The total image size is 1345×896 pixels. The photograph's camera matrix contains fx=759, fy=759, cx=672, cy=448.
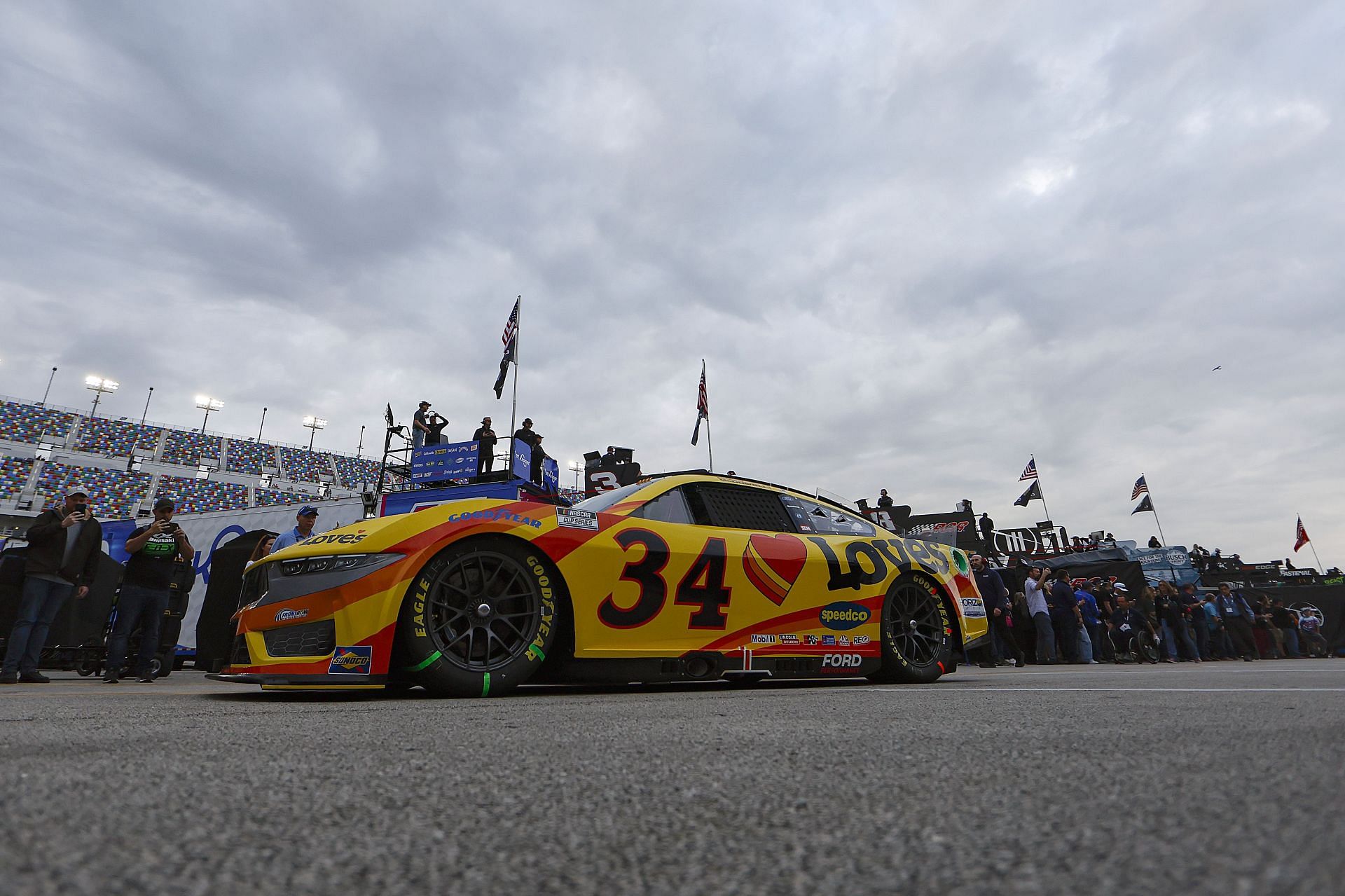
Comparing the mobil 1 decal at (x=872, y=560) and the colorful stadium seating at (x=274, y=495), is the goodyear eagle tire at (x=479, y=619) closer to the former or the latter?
the mobil 1 decal at (x=872, y=560)

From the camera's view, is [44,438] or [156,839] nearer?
[156,839]

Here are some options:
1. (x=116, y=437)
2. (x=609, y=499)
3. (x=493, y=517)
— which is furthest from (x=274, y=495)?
(x=493, y=517)

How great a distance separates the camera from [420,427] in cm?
2178

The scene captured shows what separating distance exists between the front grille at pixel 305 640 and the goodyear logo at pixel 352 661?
0.05 meters

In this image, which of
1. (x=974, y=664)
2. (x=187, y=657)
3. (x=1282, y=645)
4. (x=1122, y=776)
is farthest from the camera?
(x=1282, y=645)

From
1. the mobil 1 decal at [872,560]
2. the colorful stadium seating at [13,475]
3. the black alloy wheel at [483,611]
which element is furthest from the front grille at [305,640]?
the colorful stadium seating at [13,475]

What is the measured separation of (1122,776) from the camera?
4.38ft

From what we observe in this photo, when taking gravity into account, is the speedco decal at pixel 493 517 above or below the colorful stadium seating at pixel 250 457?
below

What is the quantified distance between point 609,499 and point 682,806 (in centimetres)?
375

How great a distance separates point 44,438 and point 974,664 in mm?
67332

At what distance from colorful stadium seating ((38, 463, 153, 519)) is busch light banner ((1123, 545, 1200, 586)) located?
57114 millimetres

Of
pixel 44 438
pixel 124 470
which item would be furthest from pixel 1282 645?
pixel 44 438

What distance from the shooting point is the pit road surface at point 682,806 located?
2.68 feet

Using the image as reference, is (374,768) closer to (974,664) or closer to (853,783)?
(853,783)
